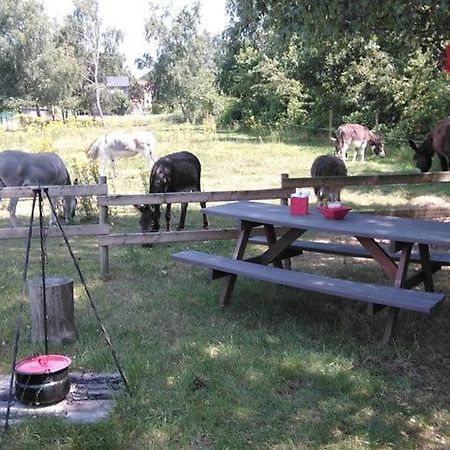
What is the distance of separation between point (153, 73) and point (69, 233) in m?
52.5

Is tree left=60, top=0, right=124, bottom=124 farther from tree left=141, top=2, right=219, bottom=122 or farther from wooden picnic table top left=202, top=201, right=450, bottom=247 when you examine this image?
wooden picnic table top left=202, top=201, right=450, bottom=247

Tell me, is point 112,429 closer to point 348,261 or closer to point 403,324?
point 403,324

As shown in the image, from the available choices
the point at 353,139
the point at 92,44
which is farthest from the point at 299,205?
the point at 92,44

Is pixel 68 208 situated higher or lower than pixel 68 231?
lower

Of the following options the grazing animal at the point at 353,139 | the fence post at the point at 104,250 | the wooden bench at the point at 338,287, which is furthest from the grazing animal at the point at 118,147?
the wooden bench at the point at 338,287

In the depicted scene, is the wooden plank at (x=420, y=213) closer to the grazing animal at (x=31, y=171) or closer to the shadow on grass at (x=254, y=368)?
the shadow on grass at (x=254, y=368)

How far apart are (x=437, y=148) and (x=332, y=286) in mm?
9780

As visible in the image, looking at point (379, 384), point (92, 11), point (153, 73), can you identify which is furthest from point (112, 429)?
point (92, 11)

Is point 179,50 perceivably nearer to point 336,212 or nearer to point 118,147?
point 118,147

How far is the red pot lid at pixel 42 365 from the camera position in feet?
11.2

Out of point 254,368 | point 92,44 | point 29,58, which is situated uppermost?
point 92,44

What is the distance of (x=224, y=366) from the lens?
13.3 ft

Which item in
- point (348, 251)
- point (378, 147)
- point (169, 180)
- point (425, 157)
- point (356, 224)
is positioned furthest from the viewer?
point (378, 147)

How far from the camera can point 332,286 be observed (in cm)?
450
